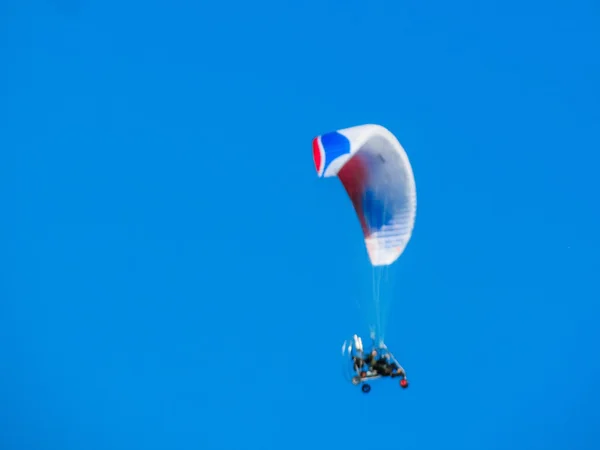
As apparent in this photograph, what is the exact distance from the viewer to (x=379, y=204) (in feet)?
18.7

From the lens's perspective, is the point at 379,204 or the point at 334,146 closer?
the point at 334,146

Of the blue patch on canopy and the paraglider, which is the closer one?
the blue patch on canopy

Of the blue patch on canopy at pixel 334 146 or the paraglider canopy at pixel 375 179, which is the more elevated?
the paraglider canopy at pixel 375 179

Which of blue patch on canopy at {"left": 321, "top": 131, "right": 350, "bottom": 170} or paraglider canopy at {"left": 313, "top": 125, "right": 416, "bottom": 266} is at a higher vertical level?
paraglider canopy at {"left": 313, "top": 125, "right": 416, "bottom": 266}

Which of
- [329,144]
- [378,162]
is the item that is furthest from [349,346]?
[329,144]

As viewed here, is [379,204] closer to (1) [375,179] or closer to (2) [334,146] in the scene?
(1) [375,179]

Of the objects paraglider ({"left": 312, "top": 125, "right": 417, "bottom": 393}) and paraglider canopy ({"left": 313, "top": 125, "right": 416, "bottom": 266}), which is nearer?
paraglider canopy ({"left": 313, "top": 125, "right": 416, "bottom": 266})

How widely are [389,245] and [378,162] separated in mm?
889

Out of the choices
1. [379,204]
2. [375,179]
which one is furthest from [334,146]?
[379,204]

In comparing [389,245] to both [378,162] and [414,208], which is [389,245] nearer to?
[414,208]

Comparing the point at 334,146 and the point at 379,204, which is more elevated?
the point at 379,204

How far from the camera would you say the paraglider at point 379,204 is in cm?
518

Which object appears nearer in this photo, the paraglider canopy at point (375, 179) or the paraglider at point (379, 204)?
the paraglider canopy at point (375, 179)

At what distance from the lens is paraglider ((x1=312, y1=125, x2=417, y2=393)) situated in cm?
518
